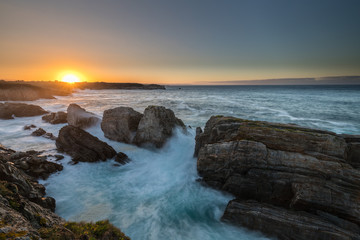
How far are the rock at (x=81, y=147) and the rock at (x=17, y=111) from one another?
2389cm

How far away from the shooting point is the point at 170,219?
10.5 metres

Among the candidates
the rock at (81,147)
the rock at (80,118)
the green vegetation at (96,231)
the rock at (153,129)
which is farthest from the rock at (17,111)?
the green vegetation at (96,231)

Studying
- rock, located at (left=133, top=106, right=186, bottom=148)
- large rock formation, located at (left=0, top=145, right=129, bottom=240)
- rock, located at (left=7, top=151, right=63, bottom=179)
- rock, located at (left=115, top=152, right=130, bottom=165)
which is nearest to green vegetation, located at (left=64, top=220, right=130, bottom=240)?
large rock formation, located at (left=0, top=145, right=129, bottom=240)

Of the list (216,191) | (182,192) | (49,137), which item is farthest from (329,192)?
(49,137)

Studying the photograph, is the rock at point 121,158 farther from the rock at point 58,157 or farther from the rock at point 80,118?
the rock at point 80,118

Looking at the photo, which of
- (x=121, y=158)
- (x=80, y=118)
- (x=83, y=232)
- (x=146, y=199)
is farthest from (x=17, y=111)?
(x=83, y=232)

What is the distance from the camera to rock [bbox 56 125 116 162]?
16.2m

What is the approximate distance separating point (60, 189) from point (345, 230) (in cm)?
1630

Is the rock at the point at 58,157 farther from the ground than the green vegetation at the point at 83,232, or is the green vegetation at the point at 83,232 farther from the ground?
the green vegetation at the point at 83,232

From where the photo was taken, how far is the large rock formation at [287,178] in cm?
880

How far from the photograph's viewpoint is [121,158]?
16969 mm

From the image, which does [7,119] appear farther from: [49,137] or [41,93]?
[41,93]

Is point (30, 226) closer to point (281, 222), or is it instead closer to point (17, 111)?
point (281, 222)

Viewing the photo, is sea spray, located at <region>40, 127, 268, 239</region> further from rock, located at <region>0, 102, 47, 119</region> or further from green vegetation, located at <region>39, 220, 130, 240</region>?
rock, located at <region>0, 102, 47, 119</region>
